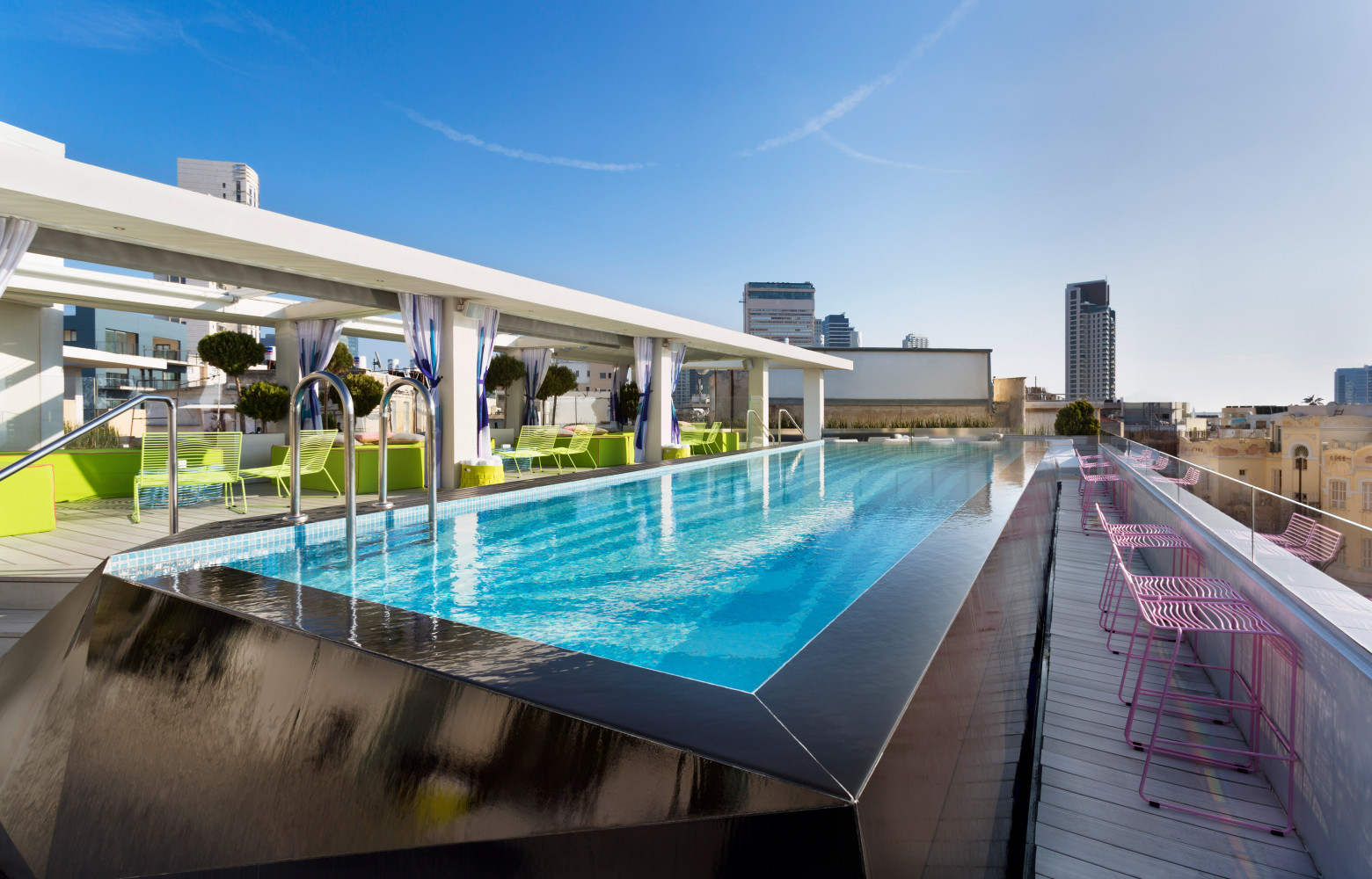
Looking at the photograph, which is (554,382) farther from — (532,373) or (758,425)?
(758,425)

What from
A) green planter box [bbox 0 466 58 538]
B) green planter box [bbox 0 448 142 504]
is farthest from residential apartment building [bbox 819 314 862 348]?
green planter box [bbox 0 466 58 538]

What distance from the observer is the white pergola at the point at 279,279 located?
4.51 metres

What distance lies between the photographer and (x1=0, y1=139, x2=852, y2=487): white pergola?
4.51 meters

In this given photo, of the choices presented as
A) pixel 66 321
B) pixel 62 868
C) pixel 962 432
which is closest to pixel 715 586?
pixel 62 868

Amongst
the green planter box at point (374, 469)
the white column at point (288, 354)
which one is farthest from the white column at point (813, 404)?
the white column at point (288, 354)

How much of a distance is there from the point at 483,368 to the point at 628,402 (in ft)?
23.8

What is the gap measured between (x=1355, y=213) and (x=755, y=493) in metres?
26.2

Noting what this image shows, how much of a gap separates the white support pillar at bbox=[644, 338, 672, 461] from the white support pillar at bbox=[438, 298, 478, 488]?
4009mm

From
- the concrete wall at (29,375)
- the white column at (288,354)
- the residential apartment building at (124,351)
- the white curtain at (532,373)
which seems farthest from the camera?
the residential apartment building at (124,351)

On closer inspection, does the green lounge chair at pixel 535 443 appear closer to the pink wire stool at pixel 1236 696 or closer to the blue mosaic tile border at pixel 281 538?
the blue mosaic tile border at pixel 281 538

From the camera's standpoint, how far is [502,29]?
656 inches

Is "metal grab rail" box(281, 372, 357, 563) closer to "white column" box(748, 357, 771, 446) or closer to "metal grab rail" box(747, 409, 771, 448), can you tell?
"metal grab rail" box(747, 409, 771, 448)

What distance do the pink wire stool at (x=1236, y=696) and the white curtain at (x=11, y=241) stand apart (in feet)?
22.5

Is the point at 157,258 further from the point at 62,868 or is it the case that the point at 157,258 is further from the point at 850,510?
the point at 850,510
